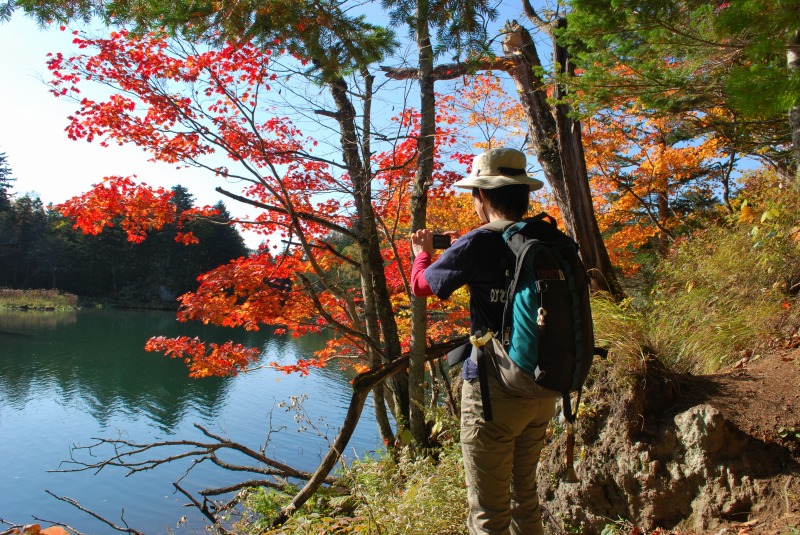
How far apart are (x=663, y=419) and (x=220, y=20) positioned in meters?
3.46

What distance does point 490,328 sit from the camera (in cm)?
181

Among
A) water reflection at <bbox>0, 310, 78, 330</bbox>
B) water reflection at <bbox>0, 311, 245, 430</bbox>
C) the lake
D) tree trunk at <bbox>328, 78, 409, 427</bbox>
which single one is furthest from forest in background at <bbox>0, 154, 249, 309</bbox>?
tree trunk at <bbox>328, 78, 409, 427</bbox>

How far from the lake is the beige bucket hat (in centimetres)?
180

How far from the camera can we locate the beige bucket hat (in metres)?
1.85

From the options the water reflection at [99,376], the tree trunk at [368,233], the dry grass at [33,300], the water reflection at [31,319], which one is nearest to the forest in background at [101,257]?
the dry grass at [33,300]

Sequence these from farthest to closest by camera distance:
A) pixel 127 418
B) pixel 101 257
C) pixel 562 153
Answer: pixel 101 257
pixel 127 418
pixel 562 153

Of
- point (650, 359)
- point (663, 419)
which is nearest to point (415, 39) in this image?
point (650, 359)

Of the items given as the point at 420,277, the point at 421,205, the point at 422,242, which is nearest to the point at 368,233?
the point at 421,205

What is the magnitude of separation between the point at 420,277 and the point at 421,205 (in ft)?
6.17

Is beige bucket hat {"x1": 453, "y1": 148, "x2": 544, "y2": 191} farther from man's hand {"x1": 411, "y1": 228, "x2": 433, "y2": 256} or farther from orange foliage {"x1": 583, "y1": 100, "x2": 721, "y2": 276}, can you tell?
orange foliage {"x1": 583, "y1": 100, "x2": 721, "y2": 276}

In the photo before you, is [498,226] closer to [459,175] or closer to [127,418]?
[459,175]

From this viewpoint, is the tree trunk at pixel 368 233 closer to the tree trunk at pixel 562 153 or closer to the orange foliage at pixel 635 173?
the tree trunk at pixel 562 153

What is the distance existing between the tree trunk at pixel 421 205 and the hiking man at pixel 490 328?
69.0 inches

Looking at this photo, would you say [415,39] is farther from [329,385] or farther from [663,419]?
[329,385]
